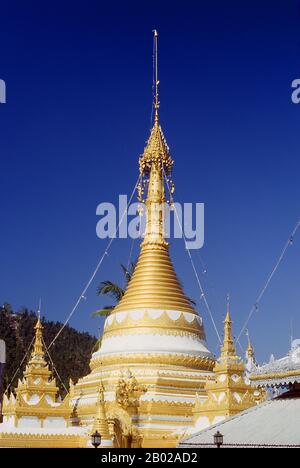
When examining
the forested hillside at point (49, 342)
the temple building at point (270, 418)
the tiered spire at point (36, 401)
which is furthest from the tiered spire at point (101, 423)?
the forested hillside at point (49, 342)

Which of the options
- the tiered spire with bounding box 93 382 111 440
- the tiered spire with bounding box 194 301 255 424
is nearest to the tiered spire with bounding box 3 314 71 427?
the tiered spire with bounding box 93 382 111 440

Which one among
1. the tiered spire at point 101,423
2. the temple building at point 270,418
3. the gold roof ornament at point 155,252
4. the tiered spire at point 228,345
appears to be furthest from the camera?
the gold roof ornament at point 155,252

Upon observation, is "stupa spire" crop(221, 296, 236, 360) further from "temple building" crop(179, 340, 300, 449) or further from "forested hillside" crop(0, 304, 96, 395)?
"forested hillside" crop(0, 304, 96, 395)

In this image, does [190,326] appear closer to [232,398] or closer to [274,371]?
[232,398]

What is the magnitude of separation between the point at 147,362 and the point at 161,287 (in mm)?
4567

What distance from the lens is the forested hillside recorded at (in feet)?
235

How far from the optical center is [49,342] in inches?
3263

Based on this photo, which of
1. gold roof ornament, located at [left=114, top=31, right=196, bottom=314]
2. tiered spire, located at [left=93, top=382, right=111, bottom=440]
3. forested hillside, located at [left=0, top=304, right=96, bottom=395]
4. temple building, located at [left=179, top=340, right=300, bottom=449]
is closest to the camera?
temple building, located at [left=179, top=340, right=300, bottom=449]

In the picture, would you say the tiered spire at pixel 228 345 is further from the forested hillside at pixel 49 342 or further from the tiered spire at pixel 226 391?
the forested hillside at pixel 49 342

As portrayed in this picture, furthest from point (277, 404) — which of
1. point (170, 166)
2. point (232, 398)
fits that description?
point (170, 166)

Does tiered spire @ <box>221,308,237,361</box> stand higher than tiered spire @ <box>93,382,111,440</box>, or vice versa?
tiered spire @ <box>221,308,237,361</box>

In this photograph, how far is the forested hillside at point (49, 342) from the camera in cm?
7150

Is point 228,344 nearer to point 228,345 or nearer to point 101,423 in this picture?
point 228,345
